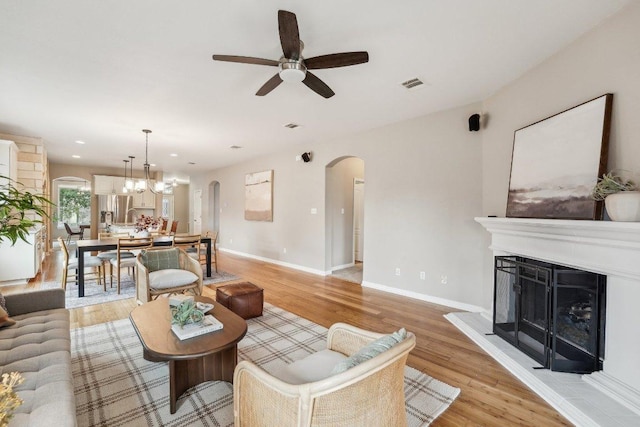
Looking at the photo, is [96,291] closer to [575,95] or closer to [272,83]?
[272,83]

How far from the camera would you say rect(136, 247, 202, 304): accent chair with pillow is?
130 inches

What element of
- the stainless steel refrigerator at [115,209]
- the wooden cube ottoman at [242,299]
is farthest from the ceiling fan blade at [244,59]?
the stainless steel refrigerator at [115,209]

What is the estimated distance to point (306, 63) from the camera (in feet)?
7.04

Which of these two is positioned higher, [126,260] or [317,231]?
[317,231]

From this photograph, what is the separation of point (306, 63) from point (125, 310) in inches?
143

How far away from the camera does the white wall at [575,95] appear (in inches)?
76.9

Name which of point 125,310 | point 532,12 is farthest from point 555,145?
point 125,310

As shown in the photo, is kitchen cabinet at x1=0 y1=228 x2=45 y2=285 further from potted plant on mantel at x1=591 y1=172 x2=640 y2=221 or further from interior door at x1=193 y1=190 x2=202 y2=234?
potted plant on mantel at x1=591 y1=172 x2=640 y2=221

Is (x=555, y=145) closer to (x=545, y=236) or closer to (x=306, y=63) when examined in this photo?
(x=545, y=236)

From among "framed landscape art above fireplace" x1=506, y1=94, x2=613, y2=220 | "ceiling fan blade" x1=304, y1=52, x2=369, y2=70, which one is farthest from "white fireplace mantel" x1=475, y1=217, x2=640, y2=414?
"ceiling fan blade" x1=304, y1=52, x2=369, y2=70

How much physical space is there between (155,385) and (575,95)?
4.00 metres

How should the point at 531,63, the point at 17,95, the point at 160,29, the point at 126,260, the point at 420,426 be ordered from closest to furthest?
the point at 420,426 → the point at 160,29 → the point at 531,63 → the point at 17,95 → the point at 126,260

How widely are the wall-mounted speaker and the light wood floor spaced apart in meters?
2.31

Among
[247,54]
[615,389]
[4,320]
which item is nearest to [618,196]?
[615,389]
